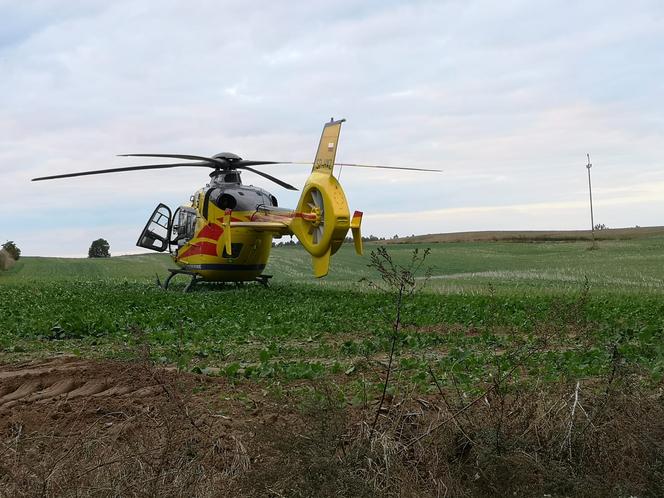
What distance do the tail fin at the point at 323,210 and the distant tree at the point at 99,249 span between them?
172 feet

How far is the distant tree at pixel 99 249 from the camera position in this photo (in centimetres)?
6956

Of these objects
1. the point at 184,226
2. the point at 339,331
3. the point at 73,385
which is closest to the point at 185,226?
the point at 184,226

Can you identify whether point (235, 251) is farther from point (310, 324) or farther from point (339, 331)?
point (339, 331)

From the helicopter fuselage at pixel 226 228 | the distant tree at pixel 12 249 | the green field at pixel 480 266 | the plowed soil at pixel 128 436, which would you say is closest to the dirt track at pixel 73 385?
the plowed soil at pixel 128 436

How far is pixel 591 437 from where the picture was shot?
5.76m

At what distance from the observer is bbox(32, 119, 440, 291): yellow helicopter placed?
20.0m

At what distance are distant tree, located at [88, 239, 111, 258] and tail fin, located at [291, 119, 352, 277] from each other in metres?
52.4

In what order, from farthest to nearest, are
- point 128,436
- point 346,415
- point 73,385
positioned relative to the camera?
point 73,385 < point 128,436 < point 346,415

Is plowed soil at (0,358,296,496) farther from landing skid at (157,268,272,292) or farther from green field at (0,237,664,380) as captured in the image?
landing skid at (157,268,272,292)

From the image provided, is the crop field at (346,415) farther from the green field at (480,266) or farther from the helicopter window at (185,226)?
the green field at (480,266)

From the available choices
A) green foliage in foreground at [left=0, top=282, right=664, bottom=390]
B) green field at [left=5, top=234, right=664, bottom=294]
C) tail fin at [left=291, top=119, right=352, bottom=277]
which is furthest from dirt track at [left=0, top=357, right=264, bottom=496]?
green field at [left=5, top=234, right=664, bottom=294]

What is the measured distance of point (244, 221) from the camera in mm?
23000

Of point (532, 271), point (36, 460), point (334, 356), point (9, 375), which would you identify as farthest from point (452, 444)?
point (532, 271)

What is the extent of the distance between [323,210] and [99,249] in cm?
5400
